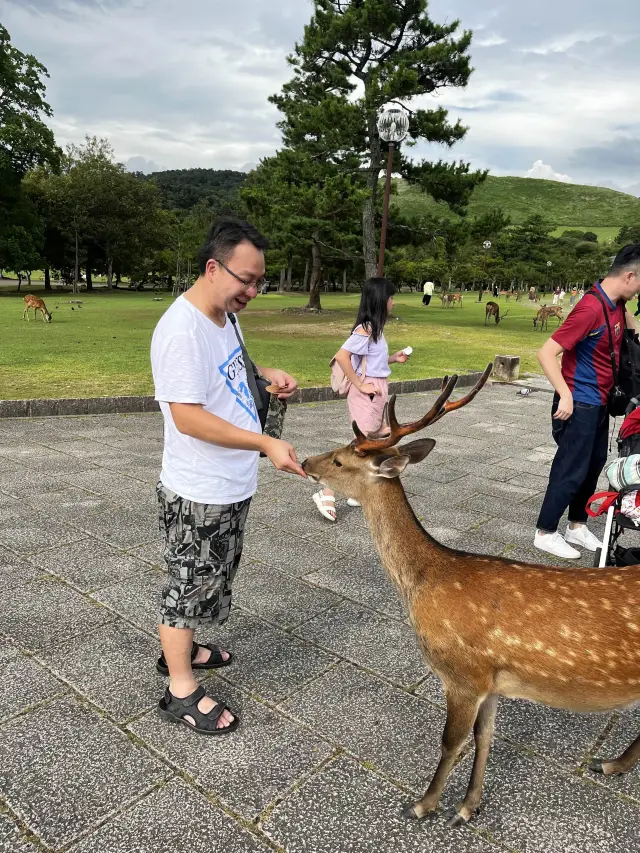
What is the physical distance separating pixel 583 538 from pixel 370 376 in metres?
2.07

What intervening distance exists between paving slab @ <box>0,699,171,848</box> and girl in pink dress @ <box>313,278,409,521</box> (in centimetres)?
269

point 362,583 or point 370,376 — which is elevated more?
point 370,376

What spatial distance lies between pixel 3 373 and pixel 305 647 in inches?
358

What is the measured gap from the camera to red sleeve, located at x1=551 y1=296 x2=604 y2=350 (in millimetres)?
4031

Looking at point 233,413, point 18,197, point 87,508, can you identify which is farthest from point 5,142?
point 233,413

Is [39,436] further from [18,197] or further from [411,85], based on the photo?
[18,197]

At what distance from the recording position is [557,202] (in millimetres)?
184375

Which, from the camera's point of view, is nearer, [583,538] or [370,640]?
[370,640]

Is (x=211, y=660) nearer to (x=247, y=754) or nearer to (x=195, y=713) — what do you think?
(x=195, y=713)

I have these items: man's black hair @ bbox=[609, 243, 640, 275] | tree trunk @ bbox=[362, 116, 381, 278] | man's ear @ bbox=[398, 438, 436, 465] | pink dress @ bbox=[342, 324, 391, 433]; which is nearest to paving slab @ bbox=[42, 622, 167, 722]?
man's ear @ bbox=[398, 438, 436, 465]

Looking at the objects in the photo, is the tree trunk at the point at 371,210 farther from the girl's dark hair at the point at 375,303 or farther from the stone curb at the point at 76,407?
the girl's dark hair at the point at 375,303

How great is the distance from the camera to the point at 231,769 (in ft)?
7.93

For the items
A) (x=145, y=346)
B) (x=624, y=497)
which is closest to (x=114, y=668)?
(x=624, y=497)

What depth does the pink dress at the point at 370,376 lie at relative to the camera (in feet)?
16.3
